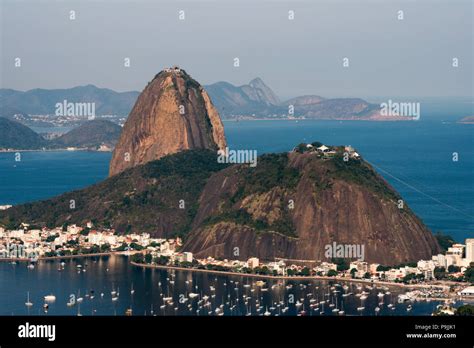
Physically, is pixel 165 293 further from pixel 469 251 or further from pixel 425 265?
pixel 469 251

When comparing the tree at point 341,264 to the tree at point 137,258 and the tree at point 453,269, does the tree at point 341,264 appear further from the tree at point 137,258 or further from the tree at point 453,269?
the tree at point 137,258

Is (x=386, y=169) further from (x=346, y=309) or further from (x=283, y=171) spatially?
(x=346, y=309)

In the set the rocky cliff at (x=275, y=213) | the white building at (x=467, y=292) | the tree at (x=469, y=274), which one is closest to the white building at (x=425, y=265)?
the tree at (x=469, y=274)

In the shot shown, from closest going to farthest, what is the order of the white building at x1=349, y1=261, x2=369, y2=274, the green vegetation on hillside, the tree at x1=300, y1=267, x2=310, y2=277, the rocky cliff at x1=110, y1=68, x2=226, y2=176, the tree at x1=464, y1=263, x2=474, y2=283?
the tree at x1=464, y1=263, x2=474, y2=283
the white building at x1=349, y1=261, x2=369, y2=274
the tree at x1=300, y1=267, x2=310, y2=277
the green vegetation on hillside
the rocky cliff at x1=110, y1=68, x2=226, y2=176

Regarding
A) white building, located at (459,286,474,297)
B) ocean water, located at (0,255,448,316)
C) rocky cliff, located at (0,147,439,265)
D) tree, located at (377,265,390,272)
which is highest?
rocky cliff, located at (0,147,439,265)

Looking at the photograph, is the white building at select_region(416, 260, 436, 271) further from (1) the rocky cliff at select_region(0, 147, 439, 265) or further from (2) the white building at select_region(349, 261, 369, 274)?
(2) the white building at select_region(349, 261, 369, 274)

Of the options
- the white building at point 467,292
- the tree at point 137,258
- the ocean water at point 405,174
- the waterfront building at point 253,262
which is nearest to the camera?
the white building at point 467,292

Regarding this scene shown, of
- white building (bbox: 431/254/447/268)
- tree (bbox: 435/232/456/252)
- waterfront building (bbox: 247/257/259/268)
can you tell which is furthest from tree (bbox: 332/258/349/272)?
tree (bbox: 435/232/456/252)
